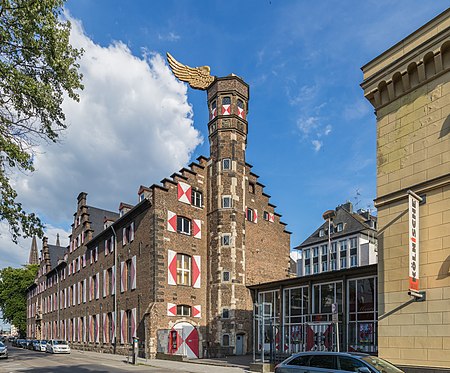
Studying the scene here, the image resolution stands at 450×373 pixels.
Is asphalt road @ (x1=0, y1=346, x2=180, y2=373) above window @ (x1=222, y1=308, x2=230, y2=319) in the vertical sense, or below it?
below

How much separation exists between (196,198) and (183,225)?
8.03 feet

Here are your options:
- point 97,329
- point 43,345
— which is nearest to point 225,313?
point 97,329

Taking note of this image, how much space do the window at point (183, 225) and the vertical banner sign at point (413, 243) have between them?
21014 millimetres

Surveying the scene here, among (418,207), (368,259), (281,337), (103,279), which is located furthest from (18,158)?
(368,259)

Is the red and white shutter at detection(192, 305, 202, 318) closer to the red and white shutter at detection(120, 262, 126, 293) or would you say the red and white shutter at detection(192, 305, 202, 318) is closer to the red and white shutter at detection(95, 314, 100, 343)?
the red and white shutter at detection(120, 262, 126, 293)

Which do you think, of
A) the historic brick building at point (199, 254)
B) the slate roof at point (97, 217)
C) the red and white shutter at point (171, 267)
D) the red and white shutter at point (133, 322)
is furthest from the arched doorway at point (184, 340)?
the slate roof at point (97, 217)

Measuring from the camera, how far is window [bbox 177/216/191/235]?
32.6m

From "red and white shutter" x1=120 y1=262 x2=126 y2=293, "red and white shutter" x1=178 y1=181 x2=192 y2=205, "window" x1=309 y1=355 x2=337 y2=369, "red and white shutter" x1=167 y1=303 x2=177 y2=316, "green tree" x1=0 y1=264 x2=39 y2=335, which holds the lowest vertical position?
"green tree" x1=0 y1=264 x2=39 y2=335

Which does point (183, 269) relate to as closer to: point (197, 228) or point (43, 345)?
point (197, 228)

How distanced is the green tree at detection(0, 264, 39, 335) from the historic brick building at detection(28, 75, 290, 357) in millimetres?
42025

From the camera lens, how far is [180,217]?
3284cm

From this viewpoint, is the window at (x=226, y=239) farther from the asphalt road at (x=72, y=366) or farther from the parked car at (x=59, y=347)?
the parked car at (x=59, y=347)

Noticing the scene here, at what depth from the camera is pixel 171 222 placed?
1257 inches

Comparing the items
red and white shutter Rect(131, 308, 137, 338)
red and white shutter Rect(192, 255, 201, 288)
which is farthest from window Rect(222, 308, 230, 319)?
red and white shutter Rect(131, 308, 137, 338)
